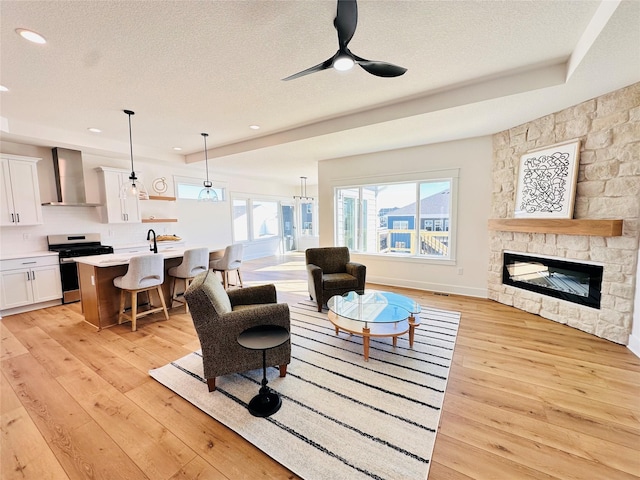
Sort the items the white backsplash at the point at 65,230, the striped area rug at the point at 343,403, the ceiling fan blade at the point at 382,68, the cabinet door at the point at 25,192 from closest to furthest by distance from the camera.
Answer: the striped area rug at the point at 343,403
the ceiling fan blade at the point at 382,68
the cabinet door at the point at 25,192
the white backsplash at the point at 65,230

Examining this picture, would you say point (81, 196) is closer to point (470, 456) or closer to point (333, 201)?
point (333, 201)

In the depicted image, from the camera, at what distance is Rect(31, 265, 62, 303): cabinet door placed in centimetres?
398

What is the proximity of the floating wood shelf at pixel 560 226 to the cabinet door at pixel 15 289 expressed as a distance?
7073mm

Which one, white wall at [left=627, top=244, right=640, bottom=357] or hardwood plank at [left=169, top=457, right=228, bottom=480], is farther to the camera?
white wall at [left=627, top=244, right=640, bottom=357]

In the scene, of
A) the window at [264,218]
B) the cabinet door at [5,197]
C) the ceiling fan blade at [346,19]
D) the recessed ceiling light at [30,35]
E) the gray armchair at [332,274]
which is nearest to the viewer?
the ceiling fan blade at [346,19]

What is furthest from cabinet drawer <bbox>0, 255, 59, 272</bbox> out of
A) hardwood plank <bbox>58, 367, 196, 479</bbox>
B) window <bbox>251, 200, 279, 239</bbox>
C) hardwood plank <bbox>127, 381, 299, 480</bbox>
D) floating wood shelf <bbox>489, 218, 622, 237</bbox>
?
floating wood shelf <bbox>489, 218, 622, 237</bbox>

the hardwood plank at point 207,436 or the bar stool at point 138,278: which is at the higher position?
the bar stool at point 138,278

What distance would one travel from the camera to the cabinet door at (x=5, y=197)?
383 centimetres

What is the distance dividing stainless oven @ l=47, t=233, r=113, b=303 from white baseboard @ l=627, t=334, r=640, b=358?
7173 mm

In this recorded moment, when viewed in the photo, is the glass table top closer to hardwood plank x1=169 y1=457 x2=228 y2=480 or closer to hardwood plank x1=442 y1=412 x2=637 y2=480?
hardwood plank x1=442 y1=412 x2=637 y2=480

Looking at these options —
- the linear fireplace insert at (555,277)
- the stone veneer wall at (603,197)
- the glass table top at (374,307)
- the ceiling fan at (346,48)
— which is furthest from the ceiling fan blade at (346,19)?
the linear fireplace insert at (555,277)

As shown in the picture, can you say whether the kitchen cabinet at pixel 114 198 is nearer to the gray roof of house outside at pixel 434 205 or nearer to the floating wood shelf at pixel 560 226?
the gray roof of house outside at pixel 434 205

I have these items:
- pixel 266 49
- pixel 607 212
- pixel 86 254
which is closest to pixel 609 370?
pixel 607 212

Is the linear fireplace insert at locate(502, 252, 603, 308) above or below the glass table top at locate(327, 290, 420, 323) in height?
above
